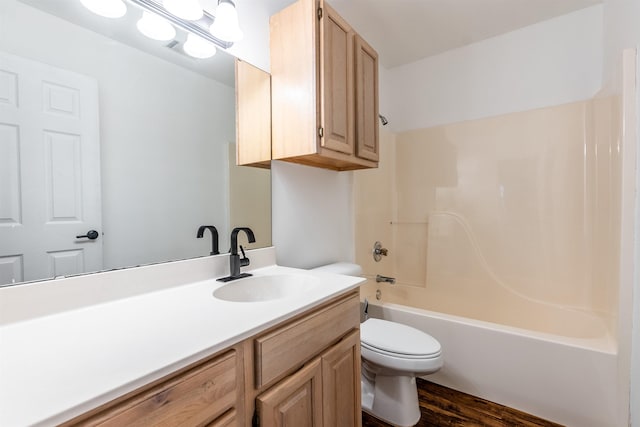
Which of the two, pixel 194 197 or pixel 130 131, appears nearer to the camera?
pixel 130 131

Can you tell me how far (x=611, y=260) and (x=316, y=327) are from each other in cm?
168

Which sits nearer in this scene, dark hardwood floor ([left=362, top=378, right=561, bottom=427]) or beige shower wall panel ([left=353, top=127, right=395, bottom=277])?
dark hardwood floor ([left=362, top=378, right=561, bottom=427])

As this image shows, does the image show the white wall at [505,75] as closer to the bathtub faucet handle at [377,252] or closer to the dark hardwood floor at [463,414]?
the bathtub faucet handle at [377,252]

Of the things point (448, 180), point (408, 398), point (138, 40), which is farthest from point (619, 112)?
point (138, 40)

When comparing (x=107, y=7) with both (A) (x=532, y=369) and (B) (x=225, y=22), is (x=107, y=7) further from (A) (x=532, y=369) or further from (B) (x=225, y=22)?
(A) (x=532, y=369)

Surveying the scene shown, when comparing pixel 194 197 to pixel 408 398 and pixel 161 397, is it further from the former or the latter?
pixel 408 398

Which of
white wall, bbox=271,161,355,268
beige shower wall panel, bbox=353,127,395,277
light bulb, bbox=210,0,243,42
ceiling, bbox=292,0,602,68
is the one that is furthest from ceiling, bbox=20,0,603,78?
white wall, bbox=271,161,355,268

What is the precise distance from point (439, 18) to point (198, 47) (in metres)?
1.69

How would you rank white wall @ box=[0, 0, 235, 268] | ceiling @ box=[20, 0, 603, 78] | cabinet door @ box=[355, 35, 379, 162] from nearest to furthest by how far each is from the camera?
white wall @ box=[0, 0, 235, 268]
cabinet door @ box=[355, 35, 379, 162]
ceiling @ box=[20, 0, 603, 78]

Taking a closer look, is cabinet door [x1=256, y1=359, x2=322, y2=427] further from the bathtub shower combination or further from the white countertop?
the bathtub shower combination

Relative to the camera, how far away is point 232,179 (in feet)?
4.27

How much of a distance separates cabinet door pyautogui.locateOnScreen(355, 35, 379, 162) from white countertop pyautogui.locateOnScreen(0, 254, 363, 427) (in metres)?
0.95

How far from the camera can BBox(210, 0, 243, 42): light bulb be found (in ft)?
3.86

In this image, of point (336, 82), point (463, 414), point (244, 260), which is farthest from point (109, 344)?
point (463, 414)
